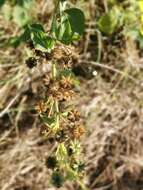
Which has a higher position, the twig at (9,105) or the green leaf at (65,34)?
the green leaf at (65,34)

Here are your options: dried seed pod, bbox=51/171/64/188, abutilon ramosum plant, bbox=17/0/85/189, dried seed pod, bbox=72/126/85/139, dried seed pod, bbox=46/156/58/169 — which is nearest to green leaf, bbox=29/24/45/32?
abutilon ramosum plant, bbox=17/0/85/189

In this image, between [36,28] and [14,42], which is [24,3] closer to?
[14,42]

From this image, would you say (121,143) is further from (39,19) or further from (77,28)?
(77,28)

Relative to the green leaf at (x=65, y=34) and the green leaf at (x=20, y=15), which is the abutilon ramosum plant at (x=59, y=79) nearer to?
the green leaf at (x=65, y=34)

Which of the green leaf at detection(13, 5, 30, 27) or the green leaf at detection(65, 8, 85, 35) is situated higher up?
the green leaf at detection(65, 8, 85, 35)

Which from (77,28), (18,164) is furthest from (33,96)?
(77,28)

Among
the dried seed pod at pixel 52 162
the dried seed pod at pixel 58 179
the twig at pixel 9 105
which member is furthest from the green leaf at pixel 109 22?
the dried seed pod at pixel 52 162

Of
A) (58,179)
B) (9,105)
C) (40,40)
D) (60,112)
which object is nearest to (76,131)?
(60,112)

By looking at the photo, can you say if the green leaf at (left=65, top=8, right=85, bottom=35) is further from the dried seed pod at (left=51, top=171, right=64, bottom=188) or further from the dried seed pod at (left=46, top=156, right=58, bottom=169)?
the dried seed pod at (left=51, top=171, right=64, bottom=188)

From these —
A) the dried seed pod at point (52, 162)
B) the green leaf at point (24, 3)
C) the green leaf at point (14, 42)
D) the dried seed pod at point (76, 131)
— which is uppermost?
the green leaf at point (24, 3)
